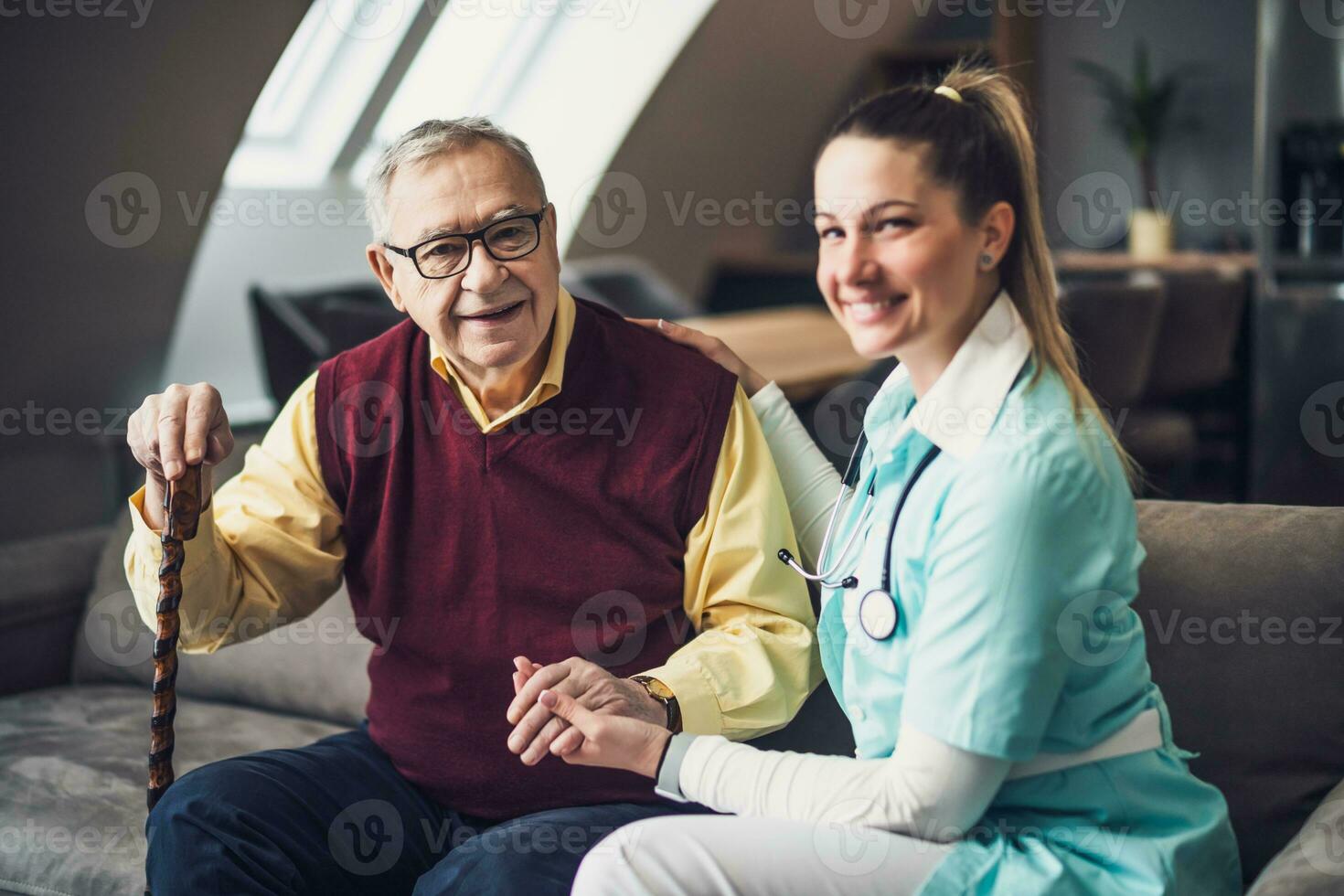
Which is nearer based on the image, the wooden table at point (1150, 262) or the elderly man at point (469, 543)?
the elderly man at point (469, 543)

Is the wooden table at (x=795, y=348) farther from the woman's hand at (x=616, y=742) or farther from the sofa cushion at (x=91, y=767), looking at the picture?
the woman's hand at (x=616, y=742)

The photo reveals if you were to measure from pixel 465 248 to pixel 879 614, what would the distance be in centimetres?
69

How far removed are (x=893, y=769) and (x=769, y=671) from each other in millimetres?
434

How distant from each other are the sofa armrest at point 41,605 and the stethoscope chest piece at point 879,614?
66.7 inches

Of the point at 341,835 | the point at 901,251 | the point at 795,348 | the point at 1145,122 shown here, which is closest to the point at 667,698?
the point at 341,835

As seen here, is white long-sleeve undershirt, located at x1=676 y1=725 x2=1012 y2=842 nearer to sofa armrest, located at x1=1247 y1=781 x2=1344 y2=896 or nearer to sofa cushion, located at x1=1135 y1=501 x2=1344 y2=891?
sofa armrest, located at x1=1247 y1=781 x2=1344 y2=896

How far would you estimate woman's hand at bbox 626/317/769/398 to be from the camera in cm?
170

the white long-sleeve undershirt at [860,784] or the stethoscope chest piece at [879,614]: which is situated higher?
the stethoscope chest piece at [879,614]

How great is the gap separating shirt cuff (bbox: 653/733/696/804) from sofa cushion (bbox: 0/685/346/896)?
33.4 inches

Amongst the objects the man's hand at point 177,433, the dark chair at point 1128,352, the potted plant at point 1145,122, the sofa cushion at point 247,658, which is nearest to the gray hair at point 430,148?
the man's hand at point 177,433

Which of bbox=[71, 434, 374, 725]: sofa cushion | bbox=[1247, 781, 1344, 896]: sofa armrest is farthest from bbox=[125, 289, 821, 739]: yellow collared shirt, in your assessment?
bbox=[1247, 781, 1344, 896]: sofa armrest

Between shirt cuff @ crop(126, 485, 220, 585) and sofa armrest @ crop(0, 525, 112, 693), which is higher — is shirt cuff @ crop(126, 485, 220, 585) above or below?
above

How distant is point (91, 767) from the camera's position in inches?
75.7

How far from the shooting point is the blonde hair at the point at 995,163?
1.11 meters
